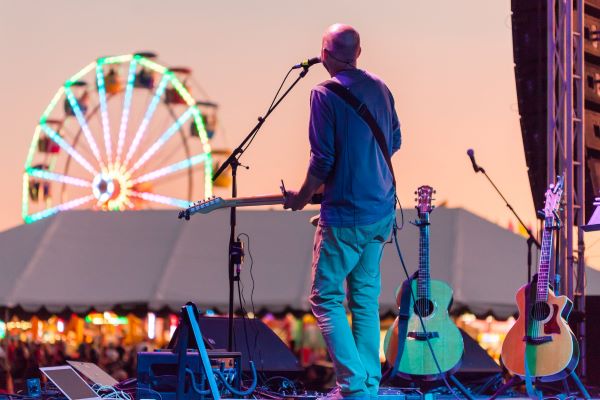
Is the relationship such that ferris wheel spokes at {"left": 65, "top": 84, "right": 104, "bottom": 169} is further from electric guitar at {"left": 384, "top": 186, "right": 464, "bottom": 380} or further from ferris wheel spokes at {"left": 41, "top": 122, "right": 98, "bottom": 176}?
electric guitar at {"left": 384, "top": 186, "right": 464, "bottom": 380}

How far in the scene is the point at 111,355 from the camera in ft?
51.5

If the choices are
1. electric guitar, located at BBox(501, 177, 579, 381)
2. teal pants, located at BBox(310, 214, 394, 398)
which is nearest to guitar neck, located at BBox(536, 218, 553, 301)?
electric guitar, located at BBox(501, 177, 579, 381)

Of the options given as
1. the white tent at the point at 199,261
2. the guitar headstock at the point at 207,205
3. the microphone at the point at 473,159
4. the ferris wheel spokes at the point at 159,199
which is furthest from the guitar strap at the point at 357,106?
the ferris wheel spokes at the point at 159,199

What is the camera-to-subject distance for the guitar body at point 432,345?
22.6 feet

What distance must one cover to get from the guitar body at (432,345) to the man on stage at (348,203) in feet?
7.66

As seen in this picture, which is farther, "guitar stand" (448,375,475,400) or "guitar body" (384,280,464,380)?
"guitar body" (384,280,464,380)

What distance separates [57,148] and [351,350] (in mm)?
21222

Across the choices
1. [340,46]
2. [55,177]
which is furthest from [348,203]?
[55,177]

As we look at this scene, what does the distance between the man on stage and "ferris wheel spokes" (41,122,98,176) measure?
2036 cm

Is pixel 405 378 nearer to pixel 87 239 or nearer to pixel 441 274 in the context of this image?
pixel 441 274

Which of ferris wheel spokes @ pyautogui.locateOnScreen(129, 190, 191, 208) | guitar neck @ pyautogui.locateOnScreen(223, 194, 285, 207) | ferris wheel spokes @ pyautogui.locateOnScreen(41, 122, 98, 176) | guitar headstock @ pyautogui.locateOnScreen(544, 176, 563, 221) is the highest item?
ferris wheel spokes @ pyautogui.locateOnScreen(41, 122, 98, 176)

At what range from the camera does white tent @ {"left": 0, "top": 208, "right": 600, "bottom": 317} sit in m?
15.0

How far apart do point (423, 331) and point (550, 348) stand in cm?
86

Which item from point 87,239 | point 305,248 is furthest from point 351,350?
point 87,239
